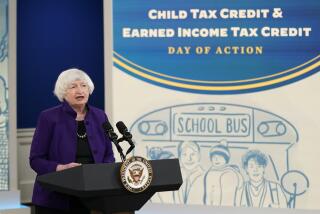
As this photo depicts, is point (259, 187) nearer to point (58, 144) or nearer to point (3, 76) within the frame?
point (58, 144)

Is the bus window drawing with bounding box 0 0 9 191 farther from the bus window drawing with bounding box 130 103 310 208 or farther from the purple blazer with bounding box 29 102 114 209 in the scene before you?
the purple blazer with bounding box 29 102 114 209

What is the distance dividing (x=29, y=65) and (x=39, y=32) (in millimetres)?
337

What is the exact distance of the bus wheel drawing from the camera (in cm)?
390

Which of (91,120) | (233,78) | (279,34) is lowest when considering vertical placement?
(91,120)

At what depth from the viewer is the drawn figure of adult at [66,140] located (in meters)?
2.58

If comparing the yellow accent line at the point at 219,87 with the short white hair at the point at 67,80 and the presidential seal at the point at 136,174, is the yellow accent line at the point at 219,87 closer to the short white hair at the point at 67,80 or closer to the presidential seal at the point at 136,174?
the short white hair at the point at 67,80

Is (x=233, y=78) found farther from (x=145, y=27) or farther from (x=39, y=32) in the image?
(x=39, y=32)

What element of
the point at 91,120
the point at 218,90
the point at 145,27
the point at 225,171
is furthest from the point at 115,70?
the point at 91,120

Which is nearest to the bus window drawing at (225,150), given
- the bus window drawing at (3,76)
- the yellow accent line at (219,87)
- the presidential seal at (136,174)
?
the yellow accent line at (219,87)

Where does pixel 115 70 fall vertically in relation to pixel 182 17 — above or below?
below

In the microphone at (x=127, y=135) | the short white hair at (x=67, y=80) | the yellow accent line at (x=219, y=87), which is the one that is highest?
the yellow accent line at (x=219, y=87)

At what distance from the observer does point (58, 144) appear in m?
2.60

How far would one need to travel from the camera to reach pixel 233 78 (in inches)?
158

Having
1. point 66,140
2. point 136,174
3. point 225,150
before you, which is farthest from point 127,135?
point 225,150
